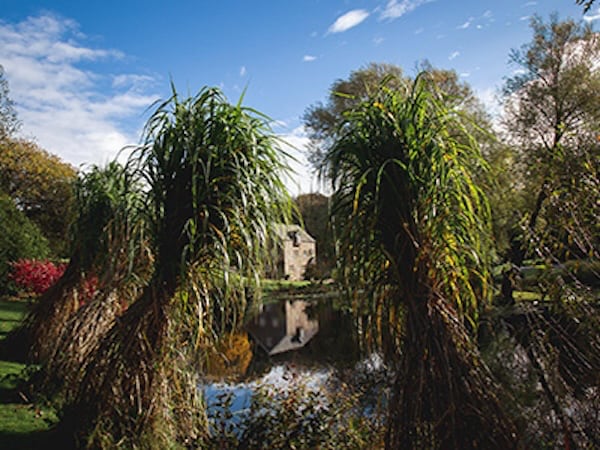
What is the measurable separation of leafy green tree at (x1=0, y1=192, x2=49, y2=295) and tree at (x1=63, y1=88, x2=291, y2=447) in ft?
33.5

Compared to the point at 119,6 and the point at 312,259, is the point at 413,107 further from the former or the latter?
the point at 312,259

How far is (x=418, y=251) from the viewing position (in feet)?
7.84

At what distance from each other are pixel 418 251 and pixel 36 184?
64.0ft

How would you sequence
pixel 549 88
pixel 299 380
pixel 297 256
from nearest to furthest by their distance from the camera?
pixel 299 380 → pixel 549 88 → pixel 297 256

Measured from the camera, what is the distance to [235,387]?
265 inches

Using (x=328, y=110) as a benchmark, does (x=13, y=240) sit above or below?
below

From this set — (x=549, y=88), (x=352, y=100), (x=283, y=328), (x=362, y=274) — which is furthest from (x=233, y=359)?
(x=549, y=88)

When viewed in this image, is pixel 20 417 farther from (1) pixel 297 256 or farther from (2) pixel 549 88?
(1) pixel 297 256

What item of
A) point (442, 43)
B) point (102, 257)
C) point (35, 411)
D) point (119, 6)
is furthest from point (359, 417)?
point (119, 6)

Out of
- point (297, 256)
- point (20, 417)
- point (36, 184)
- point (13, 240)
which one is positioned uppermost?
point (36, 184)

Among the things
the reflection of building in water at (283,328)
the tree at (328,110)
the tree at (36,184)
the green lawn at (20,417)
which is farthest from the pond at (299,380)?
the tree at (36,184)

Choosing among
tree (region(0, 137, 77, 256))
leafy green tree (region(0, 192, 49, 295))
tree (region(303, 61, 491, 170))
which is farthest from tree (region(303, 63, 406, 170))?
leafy green tree (region(0, 192, 49, 295))

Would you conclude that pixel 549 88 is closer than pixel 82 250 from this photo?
No

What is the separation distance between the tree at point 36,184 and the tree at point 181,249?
54.5ft
